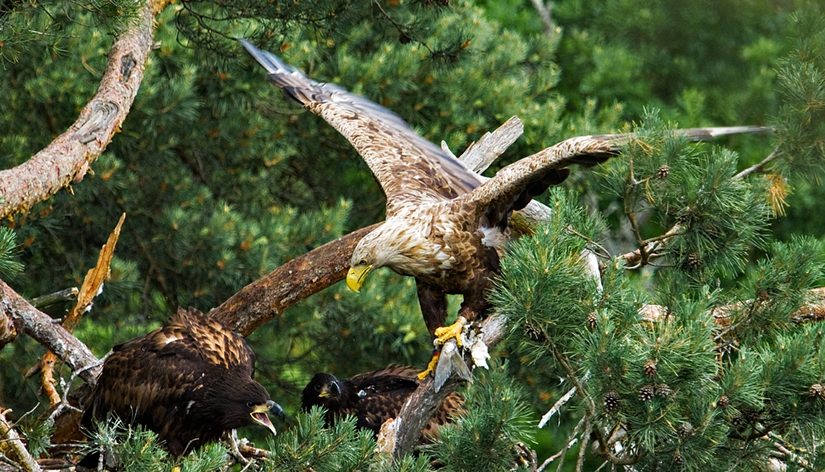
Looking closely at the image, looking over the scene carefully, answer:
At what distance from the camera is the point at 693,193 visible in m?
4.37

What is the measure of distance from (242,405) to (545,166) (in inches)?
65.5

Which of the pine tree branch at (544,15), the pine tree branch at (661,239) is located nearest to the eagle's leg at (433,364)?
the pine tree branch at (661,239)

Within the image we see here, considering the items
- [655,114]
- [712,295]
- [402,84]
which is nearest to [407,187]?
[655,114]

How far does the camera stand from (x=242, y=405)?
18.5 feet

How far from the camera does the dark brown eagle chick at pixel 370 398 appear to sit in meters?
6.40

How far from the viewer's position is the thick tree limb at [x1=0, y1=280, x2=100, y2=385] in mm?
5922

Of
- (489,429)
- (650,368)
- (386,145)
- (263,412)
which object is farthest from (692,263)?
(386,145)

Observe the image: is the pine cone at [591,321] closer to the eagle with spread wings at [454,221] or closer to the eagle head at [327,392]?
the eagle with spread wings at [454,221]

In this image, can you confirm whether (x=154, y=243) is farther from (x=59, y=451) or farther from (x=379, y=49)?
(x=59, y=451)

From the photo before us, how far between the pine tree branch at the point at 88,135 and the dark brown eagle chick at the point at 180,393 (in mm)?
869

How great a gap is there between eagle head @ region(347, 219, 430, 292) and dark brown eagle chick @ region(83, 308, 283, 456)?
2.34 ft

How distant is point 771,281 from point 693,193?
0.41m

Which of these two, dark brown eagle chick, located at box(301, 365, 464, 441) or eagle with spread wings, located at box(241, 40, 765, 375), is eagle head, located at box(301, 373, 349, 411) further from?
eagle with spread wings, located at box(241, 40, 765, 375)

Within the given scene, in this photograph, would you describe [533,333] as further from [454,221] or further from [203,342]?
[203,342]
